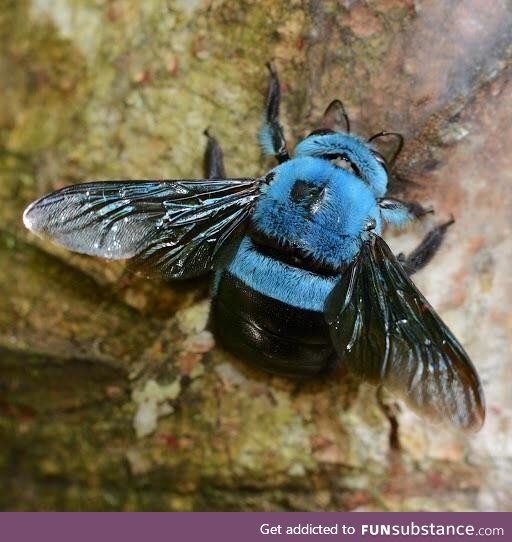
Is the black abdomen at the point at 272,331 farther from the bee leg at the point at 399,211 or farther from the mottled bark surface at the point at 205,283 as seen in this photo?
the bee leg at the point at 399,211

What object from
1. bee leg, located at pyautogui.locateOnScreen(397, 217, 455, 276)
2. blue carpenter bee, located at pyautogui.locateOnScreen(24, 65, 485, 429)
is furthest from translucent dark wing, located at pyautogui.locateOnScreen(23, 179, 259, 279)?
bee leg, located at pyautogui.locateOnScreen(397, 217, 455, 276)

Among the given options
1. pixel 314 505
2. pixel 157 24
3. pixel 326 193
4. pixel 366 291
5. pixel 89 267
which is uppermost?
pixel 157 24

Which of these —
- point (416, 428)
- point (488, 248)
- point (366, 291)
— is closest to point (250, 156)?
point (366, 291)

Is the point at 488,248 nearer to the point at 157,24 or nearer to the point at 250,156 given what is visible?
the point at 250,156

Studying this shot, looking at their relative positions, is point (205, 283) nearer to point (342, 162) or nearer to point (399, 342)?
point (342, 162)

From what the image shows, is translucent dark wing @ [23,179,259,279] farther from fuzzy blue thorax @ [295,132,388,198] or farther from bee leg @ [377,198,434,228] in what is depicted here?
bee leg @ [377,198,434,228]

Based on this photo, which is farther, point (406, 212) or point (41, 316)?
point (41, 316)

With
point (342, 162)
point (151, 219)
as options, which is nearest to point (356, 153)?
point (342, 162)
